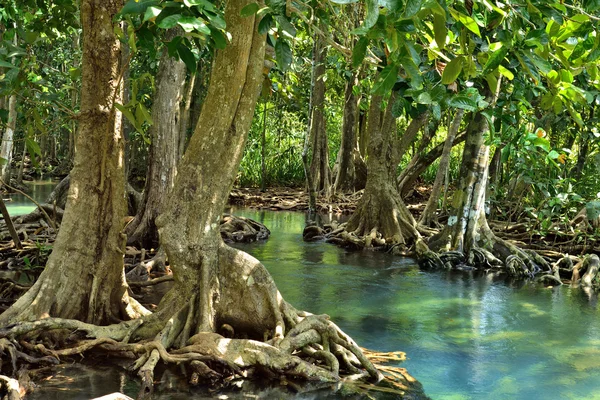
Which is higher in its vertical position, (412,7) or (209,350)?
(412,7)

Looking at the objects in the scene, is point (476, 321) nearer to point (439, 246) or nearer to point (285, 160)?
point (439, 246)

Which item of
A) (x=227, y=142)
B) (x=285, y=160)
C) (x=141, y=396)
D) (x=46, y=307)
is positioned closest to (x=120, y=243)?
(x=46, y=307)

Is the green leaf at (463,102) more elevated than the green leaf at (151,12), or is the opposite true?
the green leaf at (151,12)

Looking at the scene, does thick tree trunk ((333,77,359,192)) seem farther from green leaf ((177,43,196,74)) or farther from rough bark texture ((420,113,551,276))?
green leaf ((177,43,196,74))

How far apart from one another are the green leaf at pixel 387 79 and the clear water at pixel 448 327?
2400 mm

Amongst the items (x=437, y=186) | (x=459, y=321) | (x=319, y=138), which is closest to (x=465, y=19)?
(x=459, y=321)

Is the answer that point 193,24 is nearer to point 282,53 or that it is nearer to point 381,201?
point 282,53

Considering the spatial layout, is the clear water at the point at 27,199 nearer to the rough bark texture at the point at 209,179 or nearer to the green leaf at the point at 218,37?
the rough bark texture at the point at 209,179

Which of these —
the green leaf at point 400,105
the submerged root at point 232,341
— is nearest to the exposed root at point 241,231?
the submerged root at point 232,341

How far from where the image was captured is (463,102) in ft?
12.3

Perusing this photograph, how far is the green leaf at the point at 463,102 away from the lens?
3.71 meters

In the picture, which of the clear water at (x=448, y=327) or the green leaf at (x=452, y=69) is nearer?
the green leaf at (x=452, y=69)

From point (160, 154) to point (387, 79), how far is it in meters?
7.34

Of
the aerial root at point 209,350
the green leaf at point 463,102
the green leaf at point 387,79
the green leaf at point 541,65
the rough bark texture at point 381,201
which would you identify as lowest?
the aerial root at point 209,350
